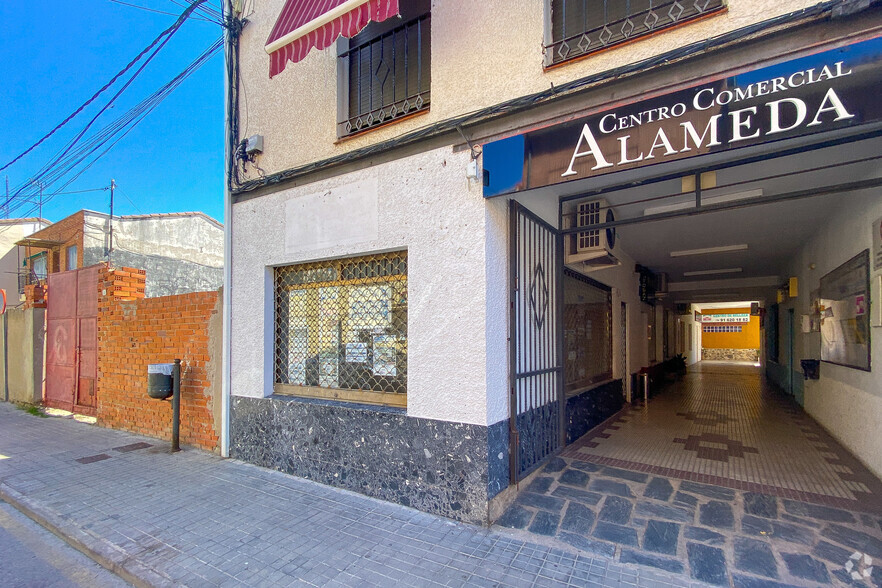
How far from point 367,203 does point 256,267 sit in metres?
1.88

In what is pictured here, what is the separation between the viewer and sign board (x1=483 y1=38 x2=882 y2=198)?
2.44m

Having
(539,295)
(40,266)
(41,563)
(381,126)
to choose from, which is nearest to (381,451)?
(539,295)

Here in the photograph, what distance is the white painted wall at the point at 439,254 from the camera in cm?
355

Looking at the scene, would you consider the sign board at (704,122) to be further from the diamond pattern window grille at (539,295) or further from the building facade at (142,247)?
the building facade at (142,247)

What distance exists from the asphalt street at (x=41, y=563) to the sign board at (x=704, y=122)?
13.9 ft

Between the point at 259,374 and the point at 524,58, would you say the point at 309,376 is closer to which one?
the point at 259,374

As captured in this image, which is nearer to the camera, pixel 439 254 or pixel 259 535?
pixel 259 535

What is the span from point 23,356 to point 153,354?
21.4ft

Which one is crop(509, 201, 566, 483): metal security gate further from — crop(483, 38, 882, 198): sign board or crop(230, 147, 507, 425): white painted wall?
crop(483, 38, 882, 198): sign board

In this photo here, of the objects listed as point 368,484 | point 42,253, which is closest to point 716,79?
Result: point 368,484

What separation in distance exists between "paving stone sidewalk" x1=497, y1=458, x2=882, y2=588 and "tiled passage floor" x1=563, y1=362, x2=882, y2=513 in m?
0.38

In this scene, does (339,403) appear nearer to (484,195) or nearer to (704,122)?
(484,195)

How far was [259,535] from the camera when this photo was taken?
11.4 feet

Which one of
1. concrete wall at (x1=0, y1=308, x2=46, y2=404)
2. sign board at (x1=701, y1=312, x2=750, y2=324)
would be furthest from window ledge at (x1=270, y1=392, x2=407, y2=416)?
sign board at (x1=701, y1=312, x2=750, y2=324)
